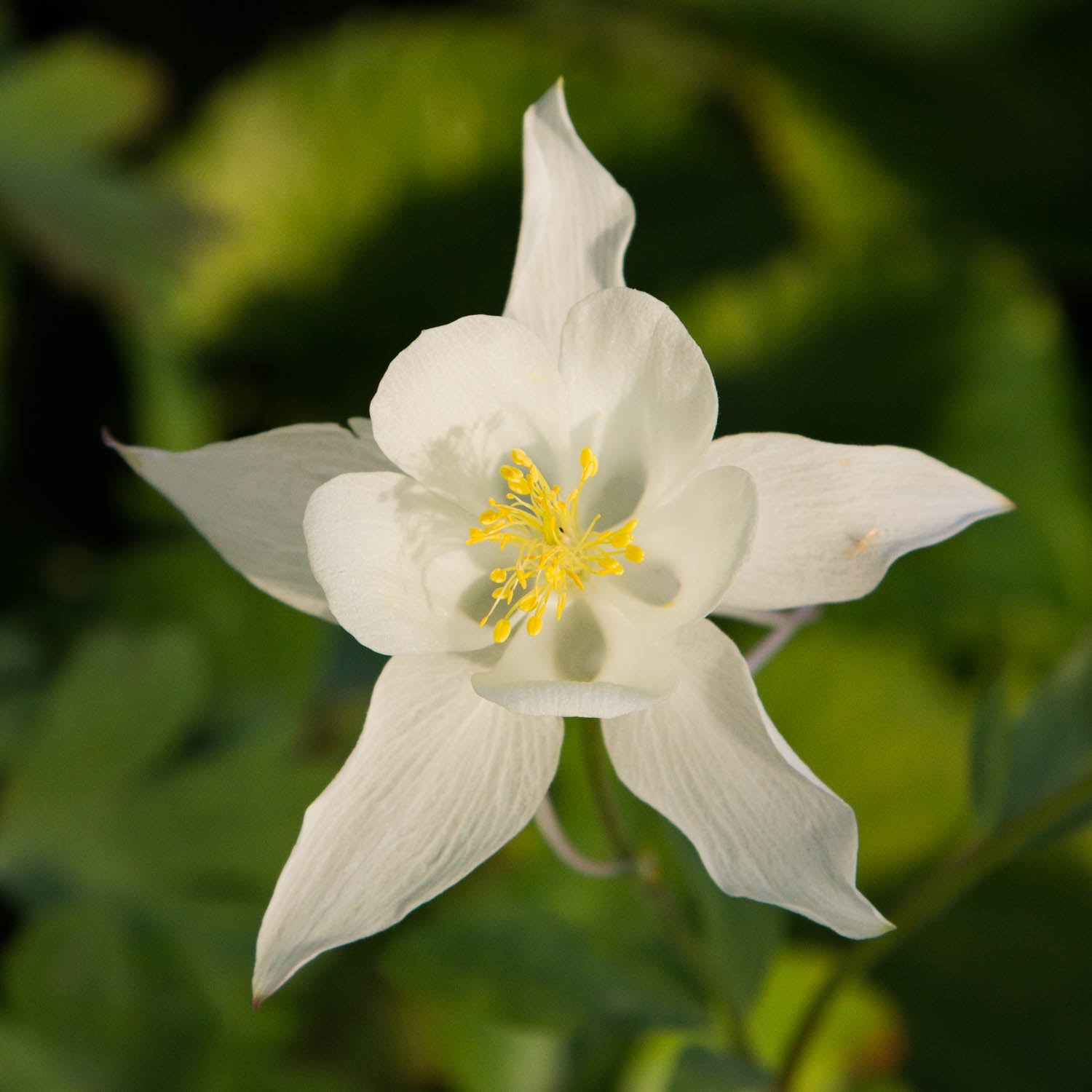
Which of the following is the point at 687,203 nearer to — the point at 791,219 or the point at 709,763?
the point at 791,219

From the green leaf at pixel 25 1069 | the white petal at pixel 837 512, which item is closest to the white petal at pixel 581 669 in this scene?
the white petal at pixel 837 512

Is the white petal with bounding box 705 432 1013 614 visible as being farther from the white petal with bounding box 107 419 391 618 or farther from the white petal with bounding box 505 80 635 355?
the white petal with bounding box 107 419 391 618

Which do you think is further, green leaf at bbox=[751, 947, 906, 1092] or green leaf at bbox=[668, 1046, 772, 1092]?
green leaf at bbox=[751, 947, 906, 1092]

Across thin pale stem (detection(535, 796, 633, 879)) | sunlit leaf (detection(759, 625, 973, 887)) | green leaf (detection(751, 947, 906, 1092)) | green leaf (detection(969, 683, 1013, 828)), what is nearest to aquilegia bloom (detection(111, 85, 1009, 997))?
thin pale stem (detection(535, 796, 633, 879))

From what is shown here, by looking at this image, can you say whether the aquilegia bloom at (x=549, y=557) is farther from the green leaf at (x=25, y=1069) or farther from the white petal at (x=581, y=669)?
the green leaf at (x=25, y=1069)

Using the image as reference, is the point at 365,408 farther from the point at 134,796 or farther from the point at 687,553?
the point at 687,553
